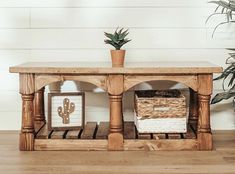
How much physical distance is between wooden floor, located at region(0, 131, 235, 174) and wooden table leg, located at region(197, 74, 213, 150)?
0.20 feet

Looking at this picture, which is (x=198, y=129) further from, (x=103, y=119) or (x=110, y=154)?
(x=103, y=119)

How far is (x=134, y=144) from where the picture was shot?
2.06 metres

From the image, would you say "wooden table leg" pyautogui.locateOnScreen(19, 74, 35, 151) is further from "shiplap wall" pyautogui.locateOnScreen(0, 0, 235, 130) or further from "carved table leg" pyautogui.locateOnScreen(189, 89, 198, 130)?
"carved table leg" pyautogui.locateOnScreen(189, 89, 198, 130)

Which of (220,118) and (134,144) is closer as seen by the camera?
(134,144)

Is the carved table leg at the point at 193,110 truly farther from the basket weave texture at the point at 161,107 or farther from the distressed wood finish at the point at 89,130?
the distressed wood finish at the point at 89,130

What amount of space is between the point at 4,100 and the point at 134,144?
99 cm

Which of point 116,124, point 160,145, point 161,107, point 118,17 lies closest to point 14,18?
point 118,17

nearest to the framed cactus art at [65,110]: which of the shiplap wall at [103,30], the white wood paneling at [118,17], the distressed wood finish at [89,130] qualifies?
the distressed wood finish at [89,130]

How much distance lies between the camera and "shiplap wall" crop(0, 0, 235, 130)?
2.50 metres

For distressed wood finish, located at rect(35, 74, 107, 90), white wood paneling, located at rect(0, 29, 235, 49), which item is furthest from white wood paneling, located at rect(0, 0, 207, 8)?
distressed wood finish, located at rect(35, 74, 107, 90)

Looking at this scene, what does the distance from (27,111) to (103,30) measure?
770mm

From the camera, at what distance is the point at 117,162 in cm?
187

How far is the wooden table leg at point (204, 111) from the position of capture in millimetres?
2014

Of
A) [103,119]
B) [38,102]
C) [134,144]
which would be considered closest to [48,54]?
[38,102]
